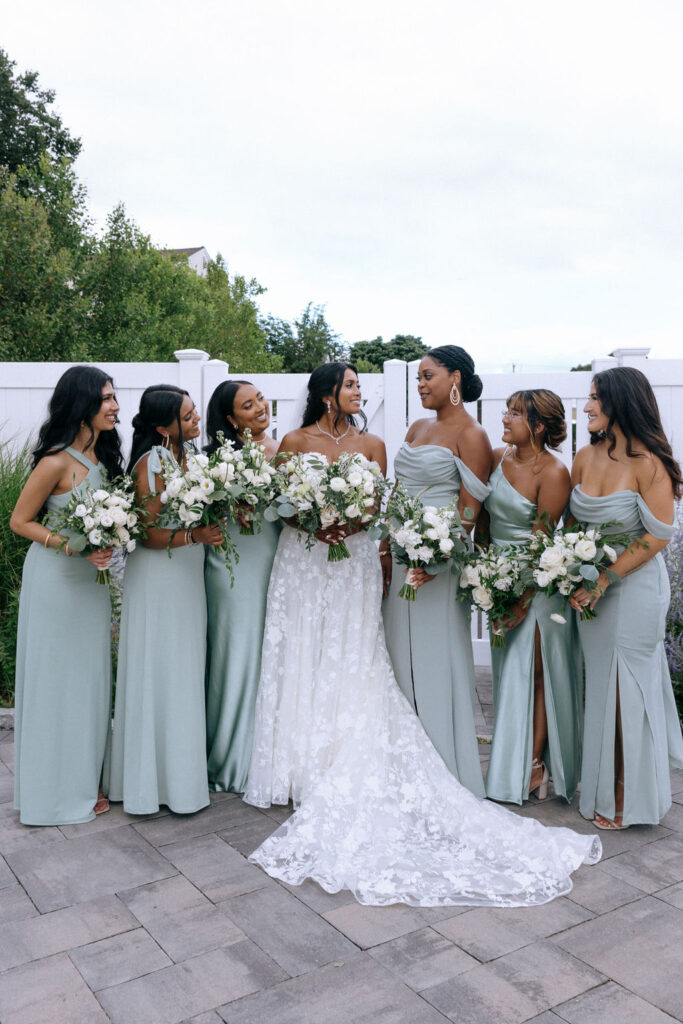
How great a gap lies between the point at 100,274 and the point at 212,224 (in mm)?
15513

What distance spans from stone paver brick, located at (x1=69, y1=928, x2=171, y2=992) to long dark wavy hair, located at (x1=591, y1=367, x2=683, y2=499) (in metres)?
2.84

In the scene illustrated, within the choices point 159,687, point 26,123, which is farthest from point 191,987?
point 26,123

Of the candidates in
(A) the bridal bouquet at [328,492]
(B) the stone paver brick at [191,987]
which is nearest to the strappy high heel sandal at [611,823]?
(A) the bridal bouquet at [328,492]

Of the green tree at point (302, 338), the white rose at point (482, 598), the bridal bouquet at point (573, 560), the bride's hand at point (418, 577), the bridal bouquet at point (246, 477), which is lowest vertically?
the white rose at point (482, 598)

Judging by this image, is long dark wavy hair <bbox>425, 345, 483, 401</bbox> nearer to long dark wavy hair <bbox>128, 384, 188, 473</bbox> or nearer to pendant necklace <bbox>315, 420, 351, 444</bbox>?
pendant necklace <bbox>315, 420, 351, 444</bbox>

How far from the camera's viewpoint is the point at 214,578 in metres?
4.24

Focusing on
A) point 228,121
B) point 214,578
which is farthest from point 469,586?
point 228,121

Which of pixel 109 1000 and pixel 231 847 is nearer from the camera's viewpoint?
pixel 109 1000

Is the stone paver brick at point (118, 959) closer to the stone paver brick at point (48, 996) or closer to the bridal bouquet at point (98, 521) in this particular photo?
the stone paver brick at point (48, 996)

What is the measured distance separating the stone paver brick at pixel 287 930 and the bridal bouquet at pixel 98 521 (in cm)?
158

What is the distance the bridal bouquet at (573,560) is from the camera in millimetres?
3605

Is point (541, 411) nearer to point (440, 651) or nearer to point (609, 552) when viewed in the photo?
point (609, 552)

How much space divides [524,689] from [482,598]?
0.55 metres

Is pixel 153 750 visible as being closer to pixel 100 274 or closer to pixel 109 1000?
pixel 109 1000
